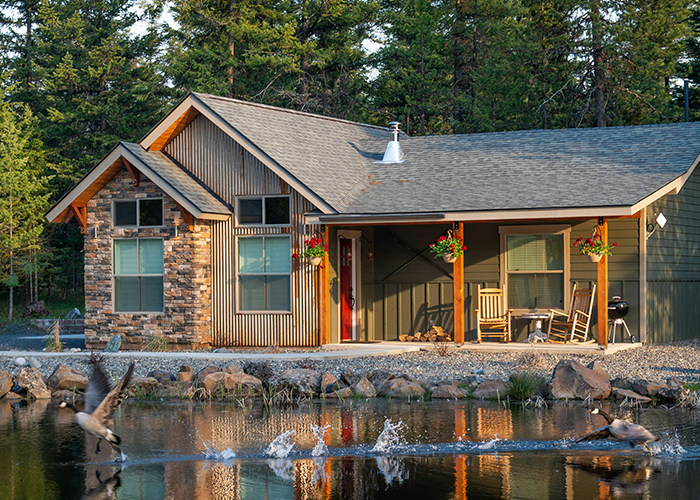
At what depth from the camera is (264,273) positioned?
57.5 ft

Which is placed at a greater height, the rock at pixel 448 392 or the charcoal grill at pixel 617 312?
the charcoal grill at pixel 617 312

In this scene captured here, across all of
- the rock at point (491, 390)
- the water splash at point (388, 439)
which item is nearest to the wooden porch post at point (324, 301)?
the rock at point (491, 390)

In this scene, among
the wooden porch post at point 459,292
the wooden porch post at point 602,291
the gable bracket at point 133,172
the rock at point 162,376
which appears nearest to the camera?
the rock at point 162,376

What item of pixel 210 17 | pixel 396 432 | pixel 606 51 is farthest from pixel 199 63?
pixel 396 432

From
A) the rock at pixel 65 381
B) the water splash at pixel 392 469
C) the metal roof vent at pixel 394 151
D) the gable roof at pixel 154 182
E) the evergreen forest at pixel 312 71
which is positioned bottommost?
the water splash at pixel 392 469

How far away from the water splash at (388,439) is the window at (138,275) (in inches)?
353

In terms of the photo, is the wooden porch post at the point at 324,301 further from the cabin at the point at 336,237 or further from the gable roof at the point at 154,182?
the gable roof at the point at 154,182

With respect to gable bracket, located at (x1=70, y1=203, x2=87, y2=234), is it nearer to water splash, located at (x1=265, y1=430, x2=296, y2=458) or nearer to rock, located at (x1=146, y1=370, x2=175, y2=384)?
rock, located at (x1=146, y1=370, x2=175, y2=384)

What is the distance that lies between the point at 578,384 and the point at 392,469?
4629 millimetres

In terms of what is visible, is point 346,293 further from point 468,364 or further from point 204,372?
point 204,372

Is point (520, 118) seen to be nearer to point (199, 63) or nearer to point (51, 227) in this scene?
point (199, 63)

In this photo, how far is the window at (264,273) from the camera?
57.2 ft

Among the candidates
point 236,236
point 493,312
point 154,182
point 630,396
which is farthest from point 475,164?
point 630,396

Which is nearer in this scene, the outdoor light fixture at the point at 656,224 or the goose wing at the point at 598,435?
the goose wing at the point at 598,435
